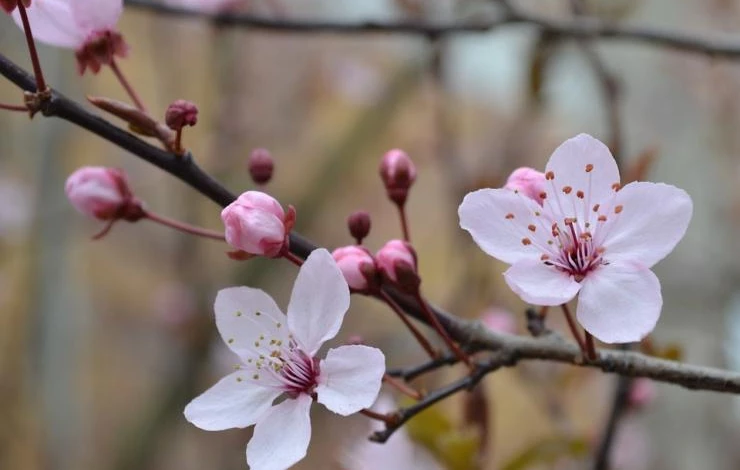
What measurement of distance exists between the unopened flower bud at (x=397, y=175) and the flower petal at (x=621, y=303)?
8.7 inches

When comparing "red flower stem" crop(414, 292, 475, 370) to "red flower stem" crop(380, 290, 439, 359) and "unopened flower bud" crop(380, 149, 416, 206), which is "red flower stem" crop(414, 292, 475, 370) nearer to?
"red flower stem" crop(380, 290, 439, 359)

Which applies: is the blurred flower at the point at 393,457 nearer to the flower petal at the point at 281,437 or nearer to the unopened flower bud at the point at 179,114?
the flower petal at the point at 281,437

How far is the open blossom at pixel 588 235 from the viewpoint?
65cm

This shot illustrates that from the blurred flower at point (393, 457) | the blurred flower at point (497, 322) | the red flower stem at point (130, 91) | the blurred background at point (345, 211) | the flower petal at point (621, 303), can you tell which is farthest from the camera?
the blurred background at point (345, 211)

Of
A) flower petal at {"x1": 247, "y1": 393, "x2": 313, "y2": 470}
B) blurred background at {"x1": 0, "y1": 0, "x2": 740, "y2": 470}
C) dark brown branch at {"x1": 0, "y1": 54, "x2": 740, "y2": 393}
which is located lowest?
blurred background at {"x1": 0, "y1": 0, "x2": 740, "y2": 470}

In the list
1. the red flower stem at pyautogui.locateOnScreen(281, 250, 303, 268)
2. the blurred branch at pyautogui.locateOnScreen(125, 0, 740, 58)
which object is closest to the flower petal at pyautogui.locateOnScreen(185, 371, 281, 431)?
the red flower stem at pyautogui.locateOnScreen(281, 250, 303, 268)

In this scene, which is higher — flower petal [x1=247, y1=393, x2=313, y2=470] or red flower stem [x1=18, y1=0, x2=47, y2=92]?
red flower stem [x1=18, y1=0, x2=47, y2=92]

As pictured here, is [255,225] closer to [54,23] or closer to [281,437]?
[281,437]

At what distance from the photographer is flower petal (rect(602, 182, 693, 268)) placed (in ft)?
2.16

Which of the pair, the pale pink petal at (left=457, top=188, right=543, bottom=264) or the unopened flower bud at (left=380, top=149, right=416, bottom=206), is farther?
the unopened flower bud at (left=380, top=149, right=416, bottom=206)

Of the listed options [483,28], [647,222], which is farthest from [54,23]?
[483,28]

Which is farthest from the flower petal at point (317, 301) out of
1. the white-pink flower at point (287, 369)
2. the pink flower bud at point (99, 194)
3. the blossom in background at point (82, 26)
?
the blossom in background at point (82, 26)

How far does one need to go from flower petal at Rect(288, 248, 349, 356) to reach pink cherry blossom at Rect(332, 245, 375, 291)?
0.11 feet

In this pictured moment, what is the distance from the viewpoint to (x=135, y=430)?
7.84 feet
